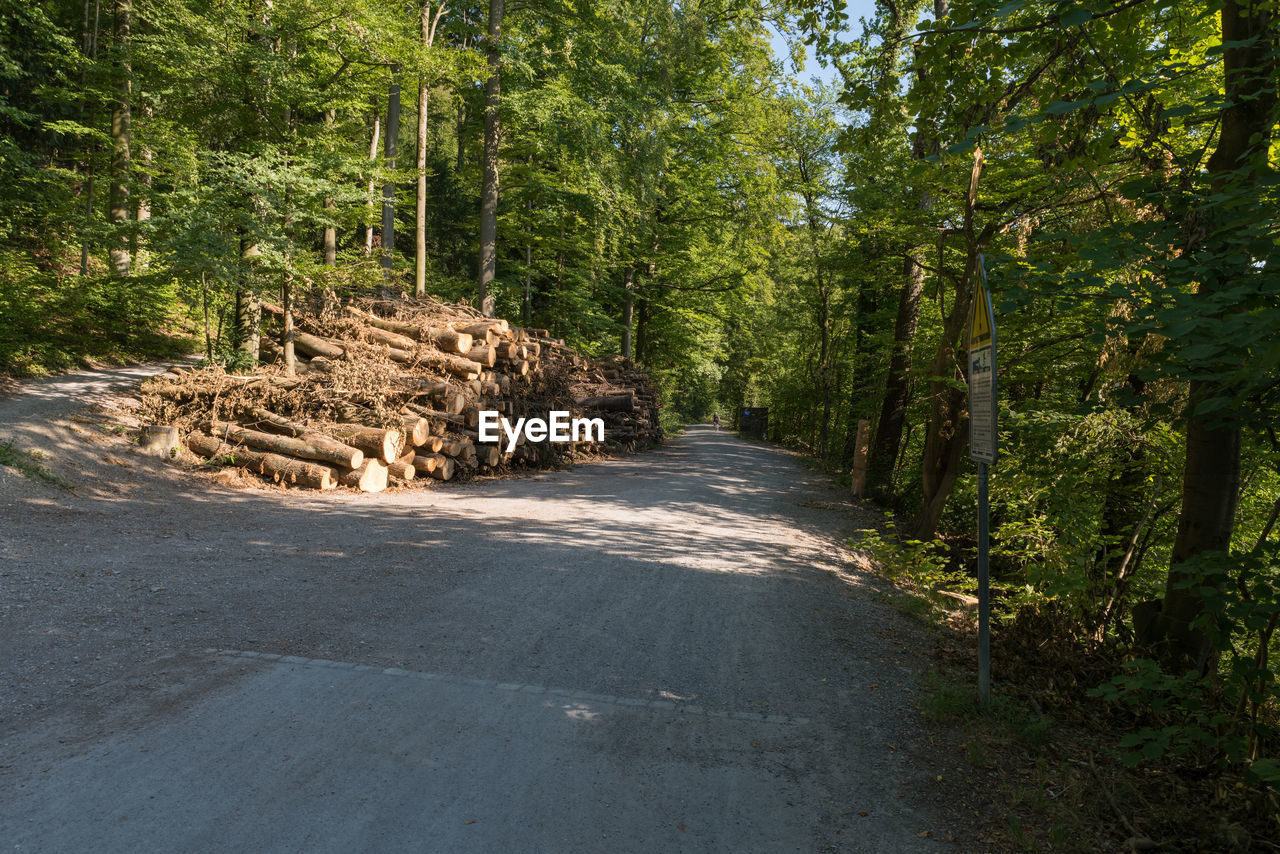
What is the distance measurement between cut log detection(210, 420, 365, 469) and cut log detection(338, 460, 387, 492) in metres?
0.12

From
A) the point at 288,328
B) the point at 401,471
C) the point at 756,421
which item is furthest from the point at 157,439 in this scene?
the point at 756,421

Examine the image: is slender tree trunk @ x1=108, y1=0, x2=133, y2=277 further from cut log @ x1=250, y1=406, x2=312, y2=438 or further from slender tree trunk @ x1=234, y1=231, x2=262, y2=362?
cut log @ x1=250, y1=406, x2=312, y2=438

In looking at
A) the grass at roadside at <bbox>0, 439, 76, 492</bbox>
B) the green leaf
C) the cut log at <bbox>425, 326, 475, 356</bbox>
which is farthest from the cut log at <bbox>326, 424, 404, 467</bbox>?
the green leaf

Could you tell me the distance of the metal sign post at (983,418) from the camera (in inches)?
154

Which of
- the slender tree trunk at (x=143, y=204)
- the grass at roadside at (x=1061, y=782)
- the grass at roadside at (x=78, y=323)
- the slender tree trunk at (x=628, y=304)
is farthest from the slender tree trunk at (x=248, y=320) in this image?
the slender tree trunk at (x=628, y=304)

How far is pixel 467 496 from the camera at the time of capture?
11461 millimetres

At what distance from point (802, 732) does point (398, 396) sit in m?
10.6

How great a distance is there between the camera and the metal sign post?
3900 millimetres

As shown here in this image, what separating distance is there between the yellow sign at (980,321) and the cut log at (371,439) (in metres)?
9.71

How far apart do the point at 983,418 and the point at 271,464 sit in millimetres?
10841

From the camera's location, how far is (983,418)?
4.04 metres

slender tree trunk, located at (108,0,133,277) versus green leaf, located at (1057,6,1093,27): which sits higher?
slender tree trunk, located at (108,0,133,277)

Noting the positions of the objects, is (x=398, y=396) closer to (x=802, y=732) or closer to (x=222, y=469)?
(x=222, y=469)

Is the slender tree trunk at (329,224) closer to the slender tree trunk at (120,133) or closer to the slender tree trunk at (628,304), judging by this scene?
the slender tree trunk at (120,133)
